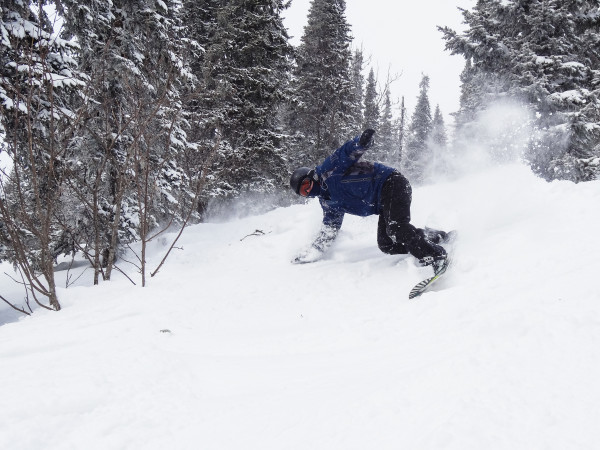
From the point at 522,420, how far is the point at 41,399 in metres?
2.20

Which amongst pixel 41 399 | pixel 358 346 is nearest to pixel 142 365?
pixel 41 399

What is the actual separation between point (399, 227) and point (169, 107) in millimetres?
5594

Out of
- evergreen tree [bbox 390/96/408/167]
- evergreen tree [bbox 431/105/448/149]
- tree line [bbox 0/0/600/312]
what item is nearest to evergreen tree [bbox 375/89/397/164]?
evergreen tree [bbox 390/96/408/167]

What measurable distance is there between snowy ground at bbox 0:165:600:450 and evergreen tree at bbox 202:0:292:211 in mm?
9339

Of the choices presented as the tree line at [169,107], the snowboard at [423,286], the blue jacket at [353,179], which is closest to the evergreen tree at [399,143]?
the tree line at [169,107]

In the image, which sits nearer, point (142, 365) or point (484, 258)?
A: point (142, 365)

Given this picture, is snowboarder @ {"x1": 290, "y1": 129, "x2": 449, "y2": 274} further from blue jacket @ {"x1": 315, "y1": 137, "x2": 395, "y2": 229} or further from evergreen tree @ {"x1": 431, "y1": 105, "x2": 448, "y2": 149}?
evergreen tree @ {"x1": 431, "y1": 105, "x2": 448, "y2": 149}

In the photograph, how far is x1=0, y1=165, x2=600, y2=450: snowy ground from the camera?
1622 mm

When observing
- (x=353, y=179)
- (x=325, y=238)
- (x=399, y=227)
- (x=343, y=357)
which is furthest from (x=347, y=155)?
(x=343, y=357)

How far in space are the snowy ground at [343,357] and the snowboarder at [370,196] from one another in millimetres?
249

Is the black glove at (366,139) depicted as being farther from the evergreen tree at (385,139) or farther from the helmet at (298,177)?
the evergreen tree at (385,139)

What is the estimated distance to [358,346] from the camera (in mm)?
2670

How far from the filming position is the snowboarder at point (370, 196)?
163 inches

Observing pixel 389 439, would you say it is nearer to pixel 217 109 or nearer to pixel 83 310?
pixel 83 310
